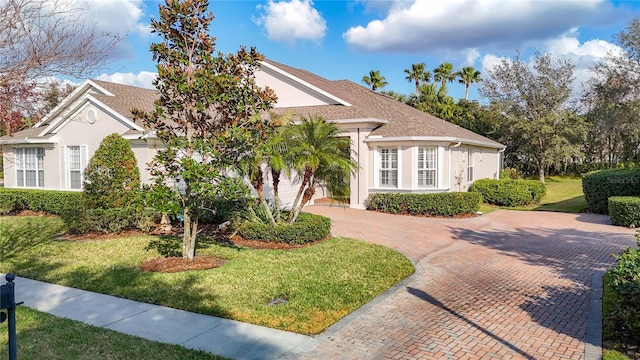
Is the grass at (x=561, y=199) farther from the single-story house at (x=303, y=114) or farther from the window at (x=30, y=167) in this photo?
the window at (x=30, y=167)

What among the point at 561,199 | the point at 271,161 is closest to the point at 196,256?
the point at 271,161

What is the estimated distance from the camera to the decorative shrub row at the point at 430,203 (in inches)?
690

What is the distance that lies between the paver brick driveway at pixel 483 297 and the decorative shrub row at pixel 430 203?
2723mm

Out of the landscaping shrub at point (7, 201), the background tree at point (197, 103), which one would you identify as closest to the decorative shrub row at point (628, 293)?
the background tree at point (197, 103)

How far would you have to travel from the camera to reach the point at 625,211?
15.1 metres

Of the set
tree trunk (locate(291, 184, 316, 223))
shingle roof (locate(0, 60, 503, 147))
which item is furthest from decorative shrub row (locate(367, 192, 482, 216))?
A: tree trunk (locate(291, 184, 316, 223))

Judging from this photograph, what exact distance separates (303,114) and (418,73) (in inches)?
1255

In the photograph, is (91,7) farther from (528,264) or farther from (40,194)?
(40,194)

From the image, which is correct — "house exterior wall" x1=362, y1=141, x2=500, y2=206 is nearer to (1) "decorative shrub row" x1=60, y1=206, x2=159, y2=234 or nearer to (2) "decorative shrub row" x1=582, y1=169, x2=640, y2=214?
(2) "decorative shrub row" x1=582, y1=169, x2=640, y2=214

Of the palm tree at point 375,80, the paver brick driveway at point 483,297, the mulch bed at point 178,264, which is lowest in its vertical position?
the paver brick driveway at point 483,297

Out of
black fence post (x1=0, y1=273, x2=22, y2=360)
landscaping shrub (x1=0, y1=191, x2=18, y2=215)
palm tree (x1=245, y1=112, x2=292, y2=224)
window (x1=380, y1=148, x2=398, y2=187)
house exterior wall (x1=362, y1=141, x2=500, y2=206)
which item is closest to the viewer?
black fence post (x1=0, y1=273, x2=22, y2=360)

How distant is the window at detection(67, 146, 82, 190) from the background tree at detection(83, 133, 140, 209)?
18.2 feet

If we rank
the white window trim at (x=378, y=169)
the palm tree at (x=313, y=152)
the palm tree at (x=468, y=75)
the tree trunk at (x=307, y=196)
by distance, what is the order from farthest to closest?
1. the palm tree at (x=468, y=75)
2. the white window trim at (x=378, y=169)
3. the tree trunk at (x=307, y=196)
4. the palm tree at (x=313, y=152)

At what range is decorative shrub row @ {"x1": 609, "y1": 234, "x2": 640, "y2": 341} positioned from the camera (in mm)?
5188
